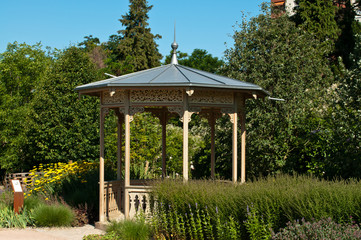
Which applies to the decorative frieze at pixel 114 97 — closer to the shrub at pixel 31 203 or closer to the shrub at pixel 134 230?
the shrub at pixel 134 230

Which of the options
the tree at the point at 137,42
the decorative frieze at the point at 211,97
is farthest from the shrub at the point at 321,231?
the tree at the point at 137,42

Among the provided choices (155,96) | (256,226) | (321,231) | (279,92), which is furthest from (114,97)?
(279,92)

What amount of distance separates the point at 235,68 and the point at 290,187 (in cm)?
712

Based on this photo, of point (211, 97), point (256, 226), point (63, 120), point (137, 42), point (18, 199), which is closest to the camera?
point (256, 226)

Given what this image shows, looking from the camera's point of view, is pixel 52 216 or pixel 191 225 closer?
pixel 191 225

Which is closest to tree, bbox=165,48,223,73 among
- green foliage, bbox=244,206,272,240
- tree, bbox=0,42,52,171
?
tree, bbox=0,42,52,171

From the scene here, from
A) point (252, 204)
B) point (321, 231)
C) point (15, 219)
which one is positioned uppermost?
point (252, 204)

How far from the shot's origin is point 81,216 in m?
8.97

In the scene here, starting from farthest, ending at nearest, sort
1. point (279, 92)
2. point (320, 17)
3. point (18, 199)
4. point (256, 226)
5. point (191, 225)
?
point (320, 17)
point (279, 92)
point (18, 199)
point (191, 225)
point (256, 226)

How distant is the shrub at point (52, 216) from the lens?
8445 millimetres

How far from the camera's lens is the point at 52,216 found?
8.45 meters

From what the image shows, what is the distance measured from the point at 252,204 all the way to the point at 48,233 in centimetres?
421

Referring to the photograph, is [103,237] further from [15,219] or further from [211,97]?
[211,97]

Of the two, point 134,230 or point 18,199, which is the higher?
point 18,199
